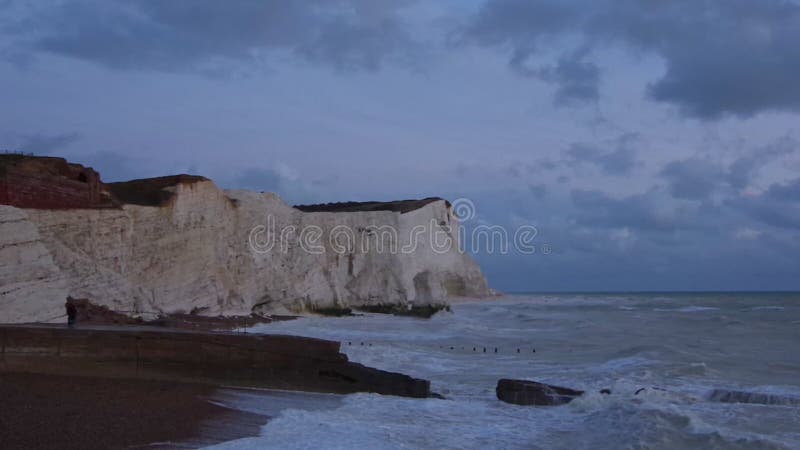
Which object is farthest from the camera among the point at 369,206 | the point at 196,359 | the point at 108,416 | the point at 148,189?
the point at 369,206

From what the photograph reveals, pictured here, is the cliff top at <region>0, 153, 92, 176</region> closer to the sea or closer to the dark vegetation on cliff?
the sea

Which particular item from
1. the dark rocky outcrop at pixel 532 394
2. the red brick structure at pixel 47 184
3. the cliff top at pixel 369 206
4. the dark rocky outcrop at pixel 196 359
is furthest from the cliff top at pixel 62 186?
the cliff top at pixel 369 206

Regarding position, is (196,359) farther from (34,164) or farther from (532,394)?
(34,164)

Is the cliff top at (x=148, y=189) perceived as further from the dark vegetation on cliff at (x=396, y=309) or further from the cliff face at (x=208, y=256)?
the dark vegetation on cliff at (x=396, y=309)

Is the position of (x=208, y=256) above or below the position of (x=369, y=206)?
below

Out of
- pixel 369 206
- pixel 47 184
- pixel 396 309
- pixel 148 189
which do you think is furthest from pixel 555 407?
pixel 369 206

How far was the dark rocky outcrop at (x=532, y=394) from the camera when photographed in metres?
11.4

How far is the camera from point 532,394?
1145 centimetres

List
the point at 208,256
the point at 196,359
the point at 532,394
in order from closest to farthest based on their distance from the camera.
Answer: the point at 532,394
the point at 196,359
the point at 208,256

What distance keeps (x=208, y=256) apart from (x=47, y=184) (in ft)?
26.9

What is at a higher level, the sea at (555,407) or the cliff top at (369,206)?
the cliff top at (369,206)

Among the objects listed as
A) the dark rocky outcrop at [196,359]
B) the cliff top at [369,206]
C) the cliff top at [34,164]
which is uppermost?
the cliff top at [369,206]

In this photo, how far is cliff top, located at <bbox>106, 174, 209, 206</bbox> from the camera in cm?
2548

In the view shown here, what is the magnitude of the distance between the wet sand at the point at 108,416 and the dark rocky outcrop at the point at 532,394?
3.81 metres
